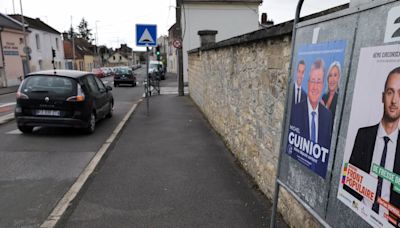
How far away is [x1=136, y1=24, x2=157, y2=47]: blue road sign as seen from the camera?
11.7 metres

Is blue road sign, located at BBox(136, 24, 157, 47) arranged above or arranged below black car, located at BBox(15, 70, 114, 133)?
above

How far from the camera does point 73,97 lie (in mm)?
8273

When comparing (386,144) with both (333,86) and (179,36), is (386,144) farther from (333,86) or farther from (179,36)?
(179,36)

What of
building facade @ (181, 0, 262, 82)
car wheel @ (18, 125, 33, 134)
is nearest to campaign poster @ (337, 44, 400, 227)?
car wheel @ (18, 125, 33, 134)

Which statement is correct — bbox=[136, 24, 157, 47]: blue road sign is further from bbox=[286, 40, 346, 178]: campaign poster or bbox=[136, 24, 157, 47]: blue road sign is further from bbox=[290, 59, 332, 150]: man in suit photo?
bbox=[290, 59, 332, 150]: man in suit photo

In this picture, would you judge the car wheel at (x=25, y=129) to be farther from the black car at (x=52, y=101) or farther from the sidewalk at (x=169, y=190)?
the sidewalk at (x=169, y=190)

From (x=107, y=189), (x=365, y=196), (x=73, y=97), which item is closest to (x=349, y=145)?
(x=365, y=196)

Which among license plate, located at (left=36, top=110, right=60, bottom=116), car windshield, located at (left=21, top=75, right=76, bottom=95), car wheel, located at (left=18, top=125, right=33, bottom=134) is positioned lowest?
car wheel, located at (left=18, top=125, right=33, bottom=134)

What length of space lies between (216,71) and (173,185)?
445cm

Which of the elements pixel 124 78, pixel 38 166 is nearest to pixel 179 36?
pixel 124 78

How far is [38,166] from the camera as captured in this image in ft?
19.7

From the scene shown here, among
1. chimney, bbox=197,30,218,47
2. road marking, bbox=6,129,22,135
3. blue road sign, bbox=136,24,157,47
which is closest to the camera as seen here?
road marking, bbox=6,129,22,135

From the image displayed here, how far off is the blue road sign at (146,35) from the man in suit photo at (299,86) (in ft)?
31.3

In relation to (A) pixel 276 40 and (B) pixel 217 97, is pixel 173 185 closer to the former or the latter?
(A) pixel 276 40
